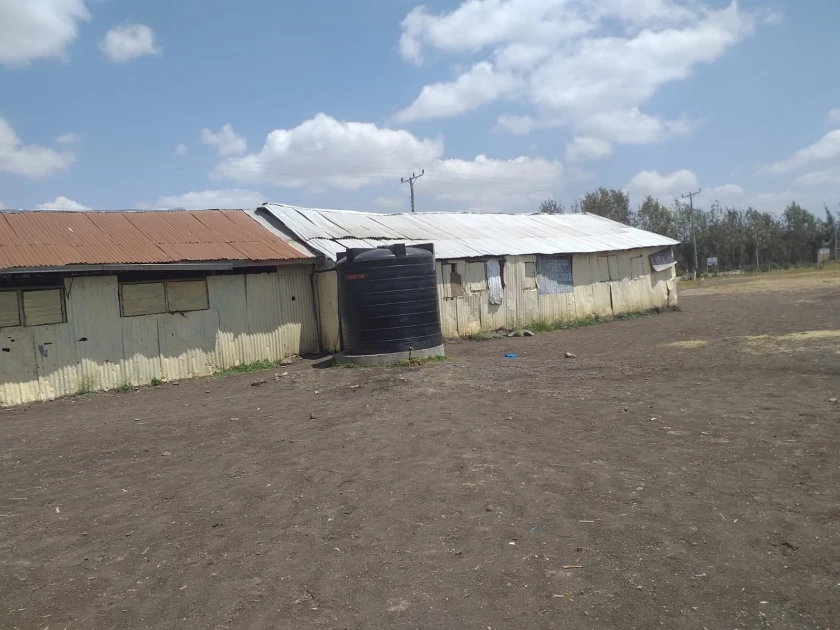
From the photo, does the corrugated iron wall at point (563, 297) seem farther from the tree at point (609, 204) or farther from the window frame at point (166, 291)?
the tree at point (609, 204)

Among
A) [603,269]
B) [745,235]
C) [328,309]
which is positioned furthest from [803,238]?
[328,309]

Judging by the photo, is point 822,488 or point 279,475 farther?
point 279,475

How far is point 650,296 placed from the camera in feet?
78.2

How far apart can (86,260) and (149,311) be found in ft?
5.37

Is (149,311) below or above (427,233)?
below

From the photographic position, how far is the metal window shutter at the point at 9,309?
11.2m

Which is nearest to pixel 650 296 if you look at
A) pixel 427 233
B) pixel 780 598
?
pixel 427 233

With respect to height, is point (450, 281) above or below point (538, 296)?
above

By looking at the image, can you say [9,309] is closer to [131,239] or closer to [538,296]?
[131,239]

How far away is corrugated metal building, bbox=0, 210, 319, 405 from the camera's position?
11.4 m

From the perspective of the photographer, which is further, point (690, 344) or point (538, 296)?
point (538, 296)

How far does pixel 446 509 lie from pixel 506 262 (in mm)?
14359

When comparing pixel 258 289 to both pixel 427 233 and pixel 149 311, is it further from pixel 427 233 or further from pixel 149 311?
pixel 427 233

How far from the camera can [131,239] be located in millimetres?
Answer: 13711
